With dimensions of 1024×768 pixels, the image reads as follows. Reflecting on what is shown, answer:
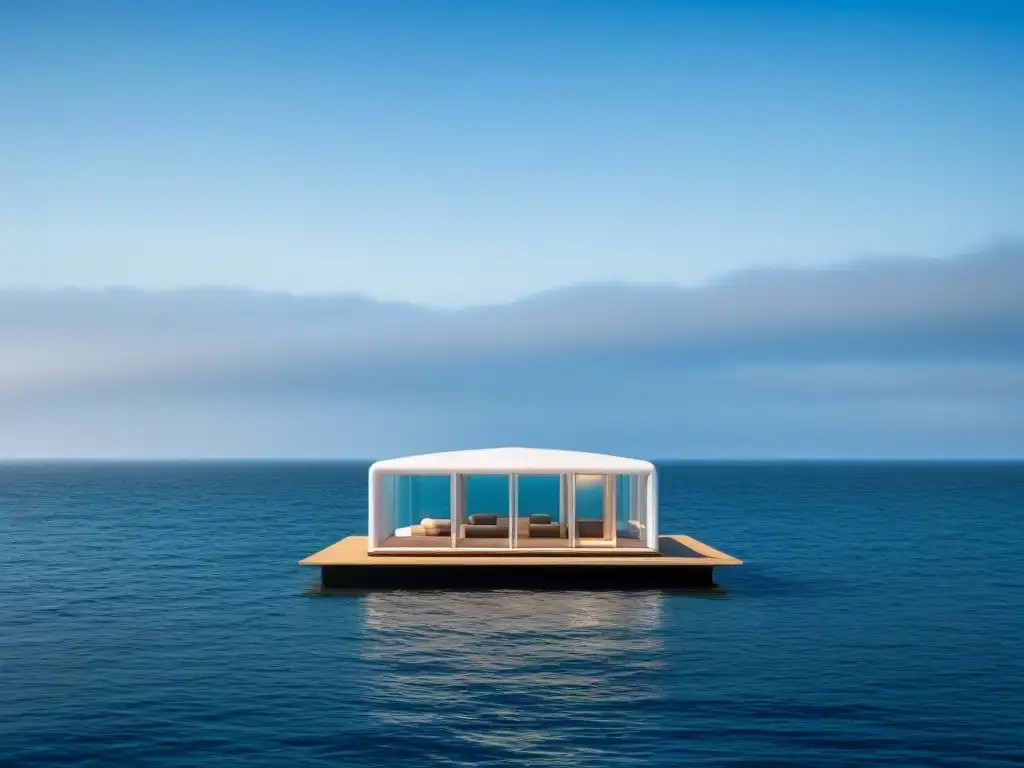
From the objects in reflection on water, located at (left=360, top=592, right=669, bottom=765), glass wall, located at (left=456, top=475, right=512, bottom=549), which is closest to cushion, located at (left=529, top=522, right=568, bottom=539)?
glass wall, located at (left=456, top=475, right=512, bottom=549)

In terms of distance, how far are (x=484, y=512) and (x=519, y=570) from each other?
6.80 metres

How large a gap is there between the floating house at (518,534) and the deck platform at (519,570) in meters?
0.03

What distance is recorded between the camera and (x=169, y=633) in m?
26.2

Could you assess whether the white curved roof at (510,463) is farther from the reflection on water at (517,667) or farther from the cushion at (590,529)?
the reflection on water at (517,667)

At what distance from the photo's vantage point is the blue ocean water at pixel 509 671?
53.1 feet

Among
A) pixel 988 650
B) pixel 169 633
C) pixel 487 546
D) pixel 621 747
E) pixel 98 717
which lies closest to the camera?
pixel 621 747

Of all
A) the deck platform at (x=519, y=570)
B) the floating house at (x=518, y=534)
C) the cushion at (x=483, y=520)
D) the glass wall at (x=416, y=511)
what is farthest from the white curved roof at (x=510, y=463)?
the cushion at (x=483, y=520)

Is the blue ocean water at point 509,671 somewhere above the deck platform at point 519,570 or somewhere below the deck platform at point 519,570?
below

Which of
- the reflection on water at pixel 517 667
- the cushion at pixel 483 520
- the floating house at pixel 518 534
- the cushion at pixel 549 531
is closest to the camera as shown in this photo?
the reflection on water at pixel 517 667

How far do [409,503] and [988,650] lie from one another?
18333 millimetres

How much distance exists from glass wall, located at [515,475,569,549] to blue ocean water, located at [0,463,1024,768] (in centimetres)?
271

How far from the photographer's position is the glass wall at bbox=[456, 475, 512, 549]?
32.8 metres

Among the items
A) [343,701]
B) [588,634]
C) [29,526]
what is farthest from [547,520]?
[29,526]

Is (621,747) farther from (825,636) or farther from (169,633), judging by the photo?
(169,633)
